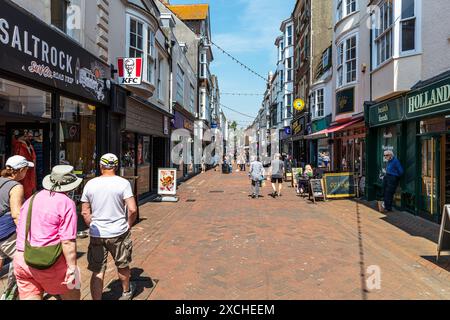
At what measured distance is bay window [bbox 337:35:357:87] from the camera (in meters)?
15.1

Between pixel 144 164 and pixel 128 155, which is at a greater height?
pixel 128 155

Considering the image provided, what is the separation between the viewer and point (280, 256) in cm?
624

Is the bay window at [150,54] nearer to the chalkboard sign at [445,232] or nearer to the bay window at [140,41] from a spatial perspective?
the bay window at [140,41]

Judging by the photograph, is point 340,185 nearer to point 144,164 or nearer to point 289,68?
point 144,164

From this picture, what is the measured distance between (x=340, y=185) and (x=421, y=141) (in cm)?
433

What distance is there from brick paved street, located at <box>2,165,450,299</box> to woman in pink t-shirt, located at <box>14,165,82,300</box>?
1.46m

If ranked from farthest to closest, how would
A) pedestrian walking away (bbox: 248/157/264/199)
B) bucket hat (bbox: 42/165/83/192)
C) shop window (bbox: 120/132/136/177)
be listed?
pedestrian walking away (bbox: 248/157/264/199), shop window (bbox: 120/132/136/177), bucket hat (bbox: 42/165/83/192)

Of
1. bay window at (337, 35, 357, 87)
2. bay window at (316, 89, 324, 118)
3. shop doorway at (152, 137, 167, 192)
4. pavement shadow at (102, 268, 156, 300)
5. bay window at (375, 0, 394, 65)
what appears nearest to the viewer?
pavement shadow at (102, 268, 156, 300)

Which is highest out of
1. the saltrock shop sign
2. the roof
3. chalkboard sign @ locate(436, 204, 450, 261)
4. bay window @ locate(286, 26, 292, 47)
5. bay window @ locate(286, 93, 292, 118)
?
the roof

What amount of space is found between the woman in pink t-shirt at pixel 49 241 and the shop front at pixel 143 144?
6140 millimetres

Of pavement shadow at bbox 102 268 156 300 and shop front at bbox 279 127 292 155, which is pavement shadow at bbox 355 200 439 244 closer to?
pavement shadow at bbox 102 268 156 300

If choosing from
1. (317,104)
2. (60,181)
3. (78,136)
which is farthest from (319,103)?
(60,181)

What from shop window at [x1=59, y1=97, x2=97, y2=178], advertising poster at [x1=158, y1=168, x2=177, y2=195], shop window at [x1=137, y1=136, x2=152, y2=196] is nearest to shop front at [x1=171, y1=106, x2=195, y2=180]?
shop window at [x1=137, y1=136, x2=152, y2=196]

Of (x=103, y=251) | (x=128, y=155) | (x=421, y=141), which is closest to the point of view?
(x=103, y=251)
